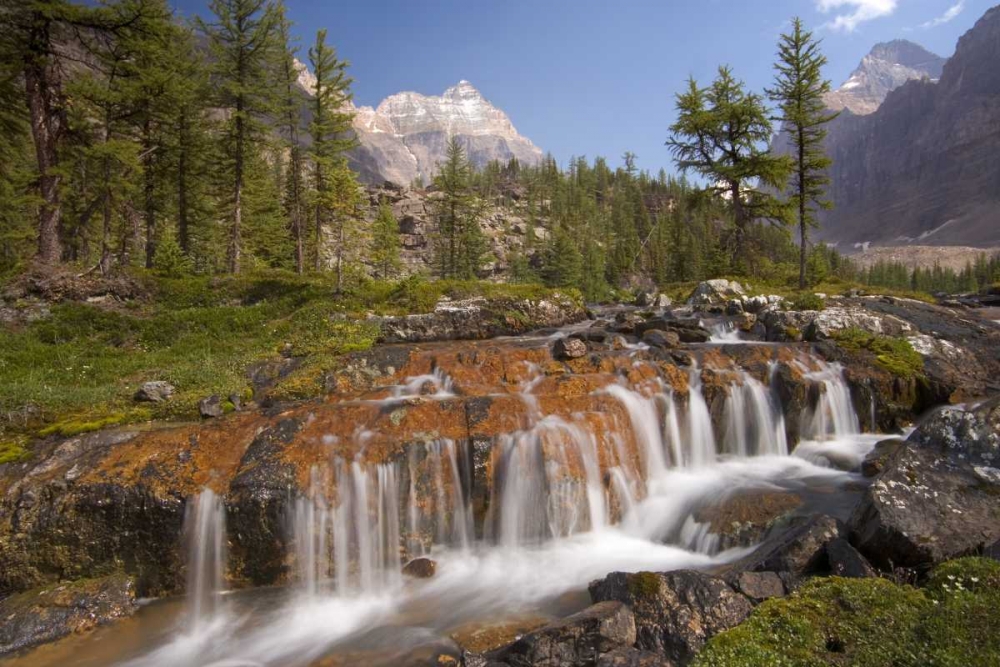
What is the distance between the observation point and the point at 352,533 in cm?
909

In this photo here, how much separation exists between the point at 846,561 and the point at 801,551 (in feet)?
1.96

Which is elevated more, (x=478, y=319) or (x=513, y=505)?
(x=478, y=319)

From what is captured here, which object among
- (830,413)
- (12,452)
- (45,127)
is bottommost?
(830,413)

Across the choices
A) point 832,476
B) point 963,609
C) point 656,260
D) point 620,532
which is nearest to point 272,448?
point 620,532

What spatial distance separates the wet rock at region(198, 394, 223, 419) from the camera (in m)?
11.5

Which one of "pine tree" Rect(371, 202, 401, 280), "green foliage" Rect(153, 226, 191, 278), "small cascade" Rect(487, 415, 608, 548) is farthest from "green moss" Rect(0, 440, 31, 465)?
"pine tree" Rect(371, 202, 401, 280)

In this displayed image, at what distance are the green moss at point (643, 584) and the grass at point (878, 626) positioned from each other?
1337mm

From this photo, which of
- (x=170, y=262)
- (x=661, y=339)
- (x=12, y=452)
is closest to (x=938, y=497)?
(x=661, y=339)

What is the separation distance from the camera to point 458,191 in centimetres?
4862

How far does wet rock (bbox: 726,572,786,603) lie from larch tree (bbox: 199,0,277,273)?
1111 inches

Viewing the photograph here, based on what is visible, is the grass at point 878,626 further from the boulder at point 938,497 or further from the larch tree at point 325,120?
the larch tree at point 325,120

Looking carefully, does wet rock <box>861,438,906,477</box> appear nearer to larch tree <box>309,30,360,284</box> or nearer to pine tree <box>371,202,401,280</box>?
pine tree <box>371,202,401,280</box>

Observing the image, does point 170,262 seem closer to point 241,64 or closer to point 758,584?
point 241,64

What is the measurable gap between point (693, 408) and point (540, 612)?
7.38 m
